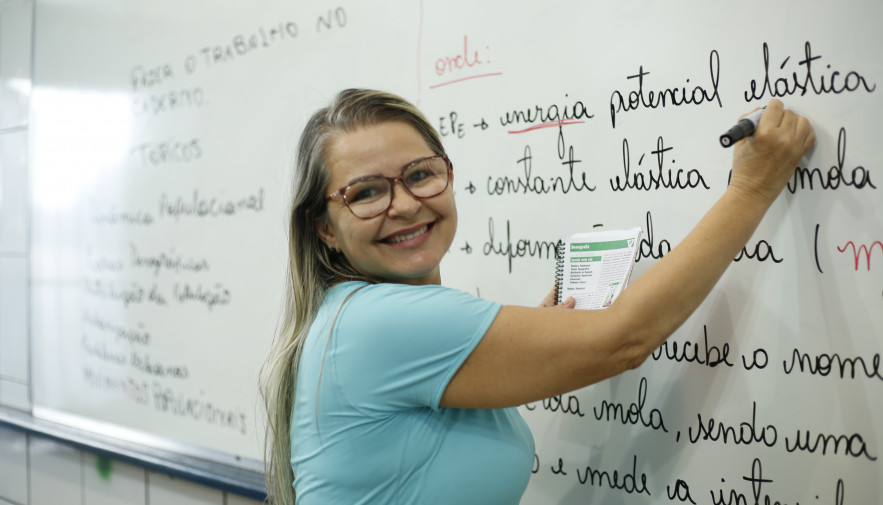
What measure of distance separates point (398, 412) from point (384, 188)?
25cm

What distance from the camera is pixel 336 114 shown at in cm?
76

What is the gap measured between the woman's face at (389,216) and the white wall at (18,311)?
1.29 metres

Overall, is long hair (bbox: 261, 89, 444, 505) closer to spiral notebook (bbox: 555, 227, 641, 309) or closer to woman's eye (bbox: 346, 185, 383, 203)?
woman's eye (bbox: 346, 185, 383, 203)

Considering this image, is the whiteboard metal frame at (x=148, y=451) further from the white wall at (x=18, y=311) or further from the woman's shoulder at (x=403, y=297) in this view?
the woman's shoulder at (x=403, y=297)

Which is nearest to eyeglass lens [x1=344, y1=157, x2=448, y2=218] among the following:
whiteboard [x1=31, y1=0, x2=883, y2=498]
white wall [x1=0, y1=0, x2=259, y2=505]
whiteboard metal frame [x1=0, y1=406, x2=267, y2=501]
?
whiteboard [x1=31, y1=0, x2=883, y2=498]

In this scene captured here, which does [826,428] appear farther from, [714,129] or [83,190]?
[83,190]

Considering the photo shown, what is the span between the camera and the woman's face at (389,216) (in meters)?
0.73

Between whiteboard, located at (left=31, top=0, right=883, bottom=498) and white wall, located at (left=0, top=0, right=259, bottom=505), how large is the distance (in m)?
0.21

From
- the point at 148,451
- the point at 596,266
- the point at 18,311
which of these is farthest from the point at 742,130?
the point at 18,311

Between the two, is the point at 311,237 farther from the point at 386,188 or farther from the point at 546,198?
the point at 546,198

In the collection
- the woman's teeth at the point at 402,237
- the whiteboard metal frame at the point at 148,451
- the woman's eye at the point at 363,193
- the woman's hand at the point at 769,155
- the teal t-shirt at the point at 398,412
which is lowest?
the whiteboard metal frame at the point at 148,451

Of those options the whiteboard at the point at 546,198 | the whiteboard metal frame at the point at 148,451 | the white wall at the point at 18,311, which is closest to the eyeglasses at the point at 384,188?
the whiteboard at the point at 546,198

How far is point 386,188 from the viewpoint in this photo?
0.74m

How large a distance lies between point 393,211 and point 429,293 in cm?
12
